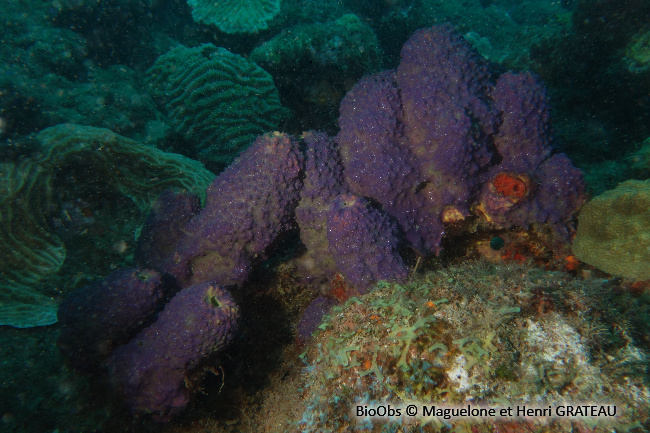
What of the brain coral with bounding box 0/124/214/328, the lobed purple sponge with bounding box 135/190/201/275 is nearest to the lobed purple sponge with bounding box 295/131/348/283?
the lobed purple sponge with bounding box 135/190/201/275

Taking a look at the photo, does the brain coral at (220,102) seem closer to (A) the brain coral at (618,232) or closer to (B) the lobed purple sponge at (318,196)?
(B) the lobed purple sponge at (318,196)

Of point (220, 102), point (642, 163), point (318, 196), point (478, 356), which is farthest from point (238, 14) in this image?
point (478, 356)

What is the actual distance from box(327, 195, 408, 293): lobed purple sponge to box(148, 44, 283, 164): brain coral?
353cm

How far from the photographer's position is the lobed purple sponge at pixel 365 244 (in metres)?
2.60

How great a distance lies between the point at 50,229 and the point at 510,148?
5.71m

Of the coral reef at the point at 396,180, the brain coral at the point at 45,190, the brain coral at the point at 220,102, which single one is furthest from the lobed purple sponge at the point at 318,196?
the brain coral at the point at 220,102

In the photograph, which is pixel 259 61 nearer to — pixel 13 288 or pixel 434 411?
pixel 13 288

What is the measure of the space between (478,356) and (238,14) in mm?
8350

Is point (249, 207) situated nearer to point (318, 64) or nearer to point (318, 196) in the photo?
point (318, 196)

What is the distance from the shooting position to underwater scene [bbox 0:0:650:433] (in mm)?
1989

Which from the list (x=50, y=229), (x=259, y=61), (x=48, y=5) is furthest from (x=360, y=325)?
(x=48, y=5)

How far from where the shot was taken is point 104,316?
9.10 ft

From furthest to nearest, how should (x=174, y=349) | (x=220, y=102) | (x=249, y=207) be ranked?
(x=220, y=102) → (x=249, y=207) → (x=174, y=349)

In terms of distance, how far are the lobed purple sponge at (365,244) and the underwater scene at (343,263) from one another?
0.02 m
